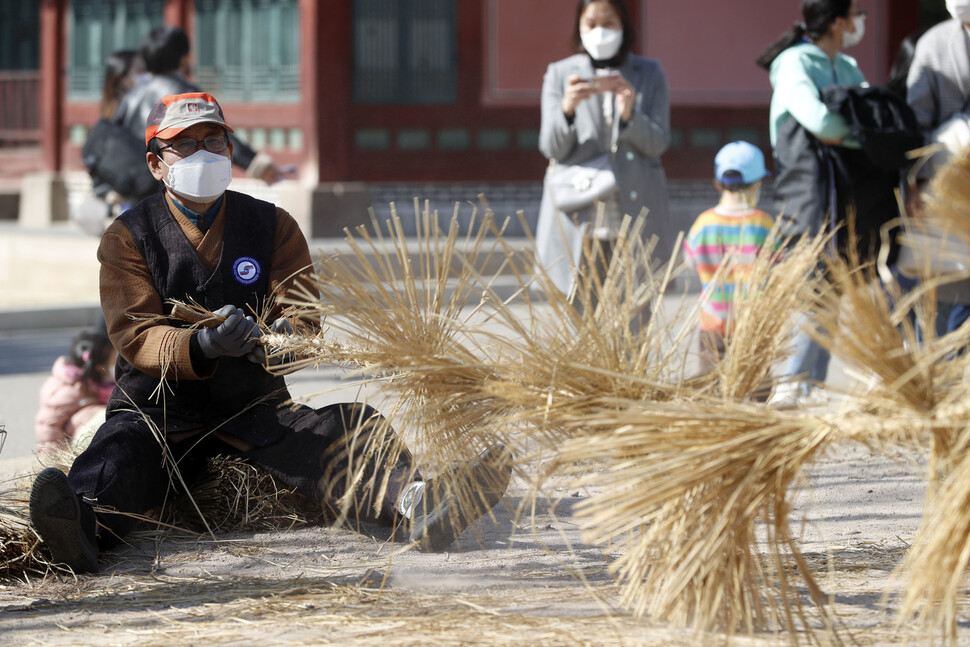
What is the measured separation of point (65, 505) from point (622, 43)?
2766mm

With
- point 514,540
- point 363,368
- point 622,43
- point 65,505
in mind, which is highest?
point 622,43

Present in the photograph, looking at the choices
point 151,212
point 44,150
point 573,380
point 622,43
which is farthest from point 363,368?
point 44,150

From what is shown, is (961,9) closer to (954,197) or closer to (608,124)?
(608,124)

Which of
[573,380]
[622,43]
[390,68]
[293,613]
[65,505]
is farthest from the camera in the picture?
[390,68]

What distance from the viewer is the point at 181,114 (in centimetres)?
330

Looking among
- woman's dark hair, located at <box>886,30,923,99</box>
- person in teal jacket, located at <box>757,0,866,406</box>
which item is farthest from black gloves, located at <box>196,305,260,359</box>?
woman's dark hair, located at <box>886,30,923,99</box>

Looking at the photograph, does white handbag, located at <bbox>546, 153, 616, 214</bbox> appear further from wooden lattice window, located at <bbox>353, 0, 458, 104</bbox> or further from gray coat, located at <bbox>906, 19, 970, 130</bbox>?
wooden lattice window, located at <bbox>353, 0, 458, 104</bbox>

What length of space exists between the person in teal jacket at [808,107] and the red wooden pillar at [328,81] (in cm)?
683

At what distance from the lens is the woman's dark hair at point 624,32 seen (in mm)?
4566

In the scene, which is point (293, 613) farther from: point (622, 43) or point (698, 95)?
point (698, 95)

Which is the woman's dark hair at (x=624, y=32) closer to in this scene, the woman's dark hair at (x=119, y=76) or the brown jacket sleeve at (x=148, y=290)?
the brown jacket sleeve at (x=148, y=290)

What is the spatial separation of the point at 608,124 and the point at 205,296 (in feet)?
6.44

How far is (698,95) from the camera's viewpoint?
11977 mm

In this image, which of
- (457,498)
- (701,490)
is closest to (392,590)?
(457,498)
